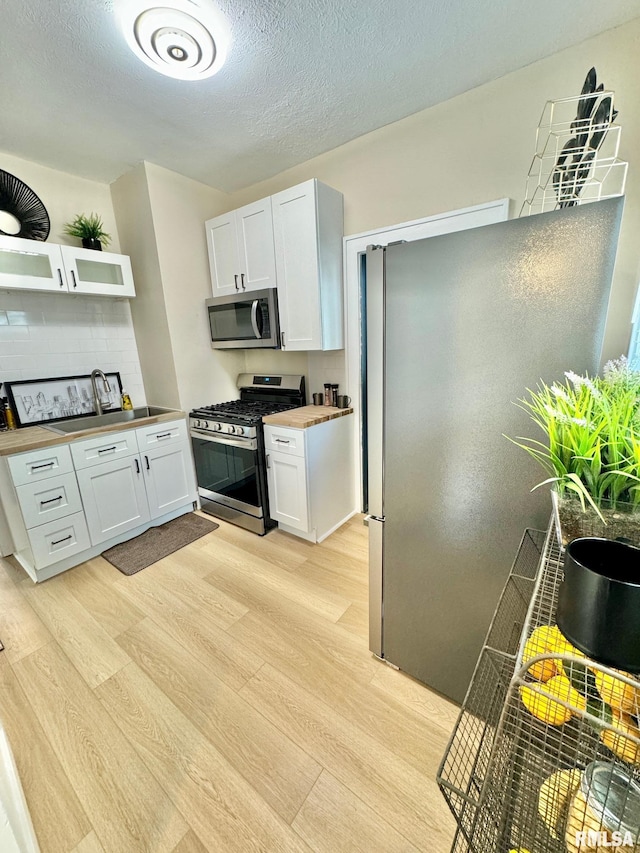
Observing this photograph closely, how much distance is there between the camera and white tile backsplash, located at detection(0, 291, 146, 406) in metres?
2.36

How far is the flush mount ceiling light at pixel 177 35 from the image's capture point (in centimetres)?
127

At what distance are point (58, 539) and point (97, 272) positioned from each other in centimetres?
197

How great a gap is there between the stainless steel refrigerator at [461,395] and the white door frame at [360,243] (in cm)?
106

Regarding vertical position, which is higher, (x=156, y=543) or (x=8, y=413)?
(x=8, y=413)

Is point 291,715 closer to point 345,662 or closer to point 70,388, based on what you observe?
point 345,662

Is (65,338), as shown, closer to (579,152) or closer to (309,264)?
(309,264)

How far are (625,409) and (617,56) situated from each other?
191cm

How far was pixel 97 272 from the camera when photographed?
2539 millimetres

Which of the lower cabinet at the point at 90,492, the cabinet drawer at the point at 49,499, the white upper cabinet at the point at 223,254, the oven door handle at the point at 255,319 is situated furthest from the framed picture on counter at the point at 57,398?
the oven door handle at the point at 255,319

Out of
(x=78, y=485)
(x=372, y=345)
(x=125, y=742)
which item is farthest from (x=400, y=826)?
(x=78, y=485)

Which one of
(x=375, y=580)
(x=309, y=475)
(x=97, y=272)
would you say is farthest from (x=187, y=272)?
Answer: (x=375, y=580)

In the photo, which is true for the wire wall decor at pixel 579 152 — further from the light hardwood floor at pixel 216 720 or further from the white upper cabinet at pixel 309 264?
the light hardwood floor at pixel 216 720

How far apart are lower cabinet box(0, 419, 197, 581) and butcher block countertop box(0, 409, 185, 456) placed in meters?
0.04

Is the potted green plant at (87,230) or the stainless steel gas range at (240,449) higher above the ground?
the potted green plant at (87,230)
